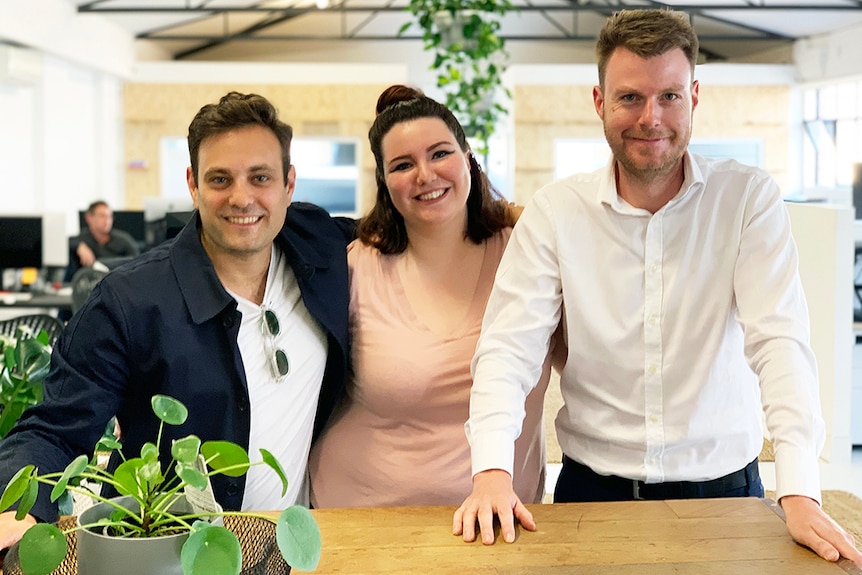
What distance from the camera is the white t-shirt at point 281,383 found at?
6.36ft

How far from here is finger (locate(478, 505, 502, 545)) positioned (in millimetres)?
1521

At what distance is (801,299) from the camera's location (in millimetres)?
1818

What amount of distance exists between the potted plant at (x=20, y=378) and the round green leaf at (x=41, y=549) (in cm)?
74

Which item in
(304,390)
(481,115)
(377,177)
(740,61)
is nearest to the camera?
(304,390)

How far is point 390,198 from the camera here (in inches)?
91.0

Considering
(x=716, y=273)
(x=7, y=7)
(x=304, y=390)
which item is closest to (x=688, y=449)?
(x=716, y=273)

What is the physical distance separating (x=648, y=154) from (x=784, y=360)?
455 mm

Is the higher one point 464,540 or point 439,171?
point 439,171

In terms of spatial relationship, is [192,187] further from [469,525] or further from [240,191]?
[469,525]

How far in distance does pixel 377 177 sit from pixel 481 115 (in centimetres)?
478

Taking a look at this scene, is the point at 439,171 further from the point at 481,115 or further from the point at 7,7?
the point at 7,7

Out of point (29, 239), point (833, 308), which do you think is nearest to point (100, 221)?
point (29, 239)

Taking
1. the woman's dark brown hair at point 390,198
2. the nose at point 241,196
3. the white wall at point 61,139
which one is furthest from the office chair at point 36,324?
the white wall at point 61,139

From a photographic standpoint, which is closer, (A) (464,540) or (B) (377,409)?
(A) (464,540)
